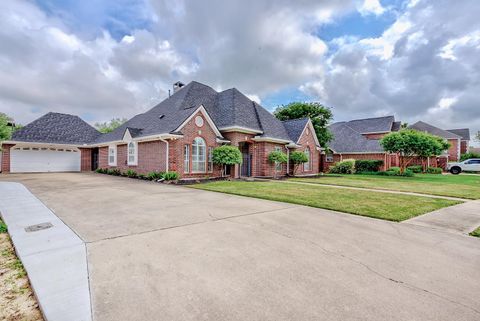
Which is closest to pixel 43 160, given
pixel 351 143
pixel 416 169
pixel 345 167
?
pixel 345 167

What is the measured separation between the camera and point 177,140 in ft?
48.8

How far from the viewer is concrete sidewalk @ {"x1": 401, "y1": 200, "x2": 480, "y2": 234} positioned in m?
5.68

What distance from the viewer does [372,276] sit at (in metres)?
3.12

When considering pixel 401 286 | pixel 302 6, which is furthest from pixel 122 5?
pixel 401 286

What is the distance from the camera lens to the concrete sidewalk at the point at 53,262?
7.50 ft

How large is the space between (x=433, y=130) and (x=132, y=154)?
56.5 metres

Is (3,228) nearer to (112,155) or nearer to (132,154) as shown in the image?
(132,154)

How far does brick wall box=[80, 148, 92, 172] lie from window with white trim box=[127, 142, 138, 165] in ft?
32.0

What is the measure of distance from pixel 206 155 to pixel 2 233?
39.8ft

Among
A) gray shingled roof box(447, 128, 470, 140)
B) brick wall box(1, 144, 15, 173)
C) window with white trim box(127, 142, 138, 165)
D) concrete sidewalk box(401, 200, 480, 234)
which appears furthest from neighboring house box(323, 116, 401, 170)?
brick wall box(1, 144, 15, 173)

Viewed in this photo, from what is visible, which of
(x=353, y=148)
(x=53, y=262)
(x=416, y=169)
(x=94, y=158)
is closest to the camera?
(x=53, y=262)

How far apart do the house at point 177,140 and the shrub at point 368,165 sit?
7.41m

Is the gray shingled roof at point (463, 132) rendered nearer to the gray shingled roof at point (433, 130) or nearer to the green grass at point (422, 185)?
the gray shingled roof at point (433, 130)

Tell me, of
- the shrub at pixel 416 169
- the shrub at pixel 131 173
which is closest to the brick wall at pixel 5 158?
the shrub at pixel 131 173
